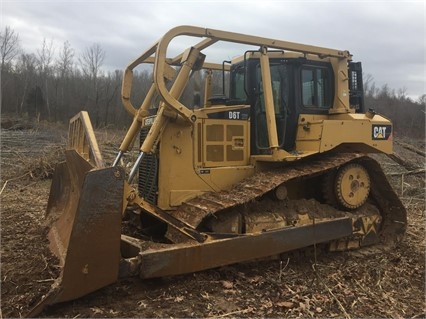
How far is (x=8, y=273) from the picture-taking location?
465 centimetres

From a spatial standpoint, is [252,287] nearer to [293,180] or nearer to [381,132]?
[293,180]

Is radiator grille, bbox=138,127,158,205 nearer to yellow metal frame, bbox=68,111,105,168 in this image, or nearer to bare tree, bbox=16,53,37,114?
yellow metal frame, bbox=68,111,105,168

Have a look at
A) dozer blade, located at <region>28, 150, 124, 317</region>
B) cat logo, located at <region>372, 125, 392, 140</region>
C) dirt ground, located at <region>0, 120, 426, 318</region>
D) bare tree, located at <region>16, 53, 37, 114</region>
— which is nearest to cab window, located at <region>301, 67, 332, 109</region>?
cat logo, located at <region>372, 125, 392, 140</region>

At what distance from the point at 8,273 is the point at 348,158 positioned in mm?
4485

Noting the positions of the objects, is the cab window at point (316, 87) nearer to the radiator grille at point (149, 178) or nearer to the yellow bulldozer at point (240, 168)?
the yellow bulldozer at point (240, 168)

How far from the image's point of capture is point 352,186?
247 inches

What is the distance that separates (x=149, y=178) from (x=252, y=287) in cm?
198

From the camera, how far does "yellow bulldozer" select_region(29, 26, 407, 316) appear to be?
15.8ft

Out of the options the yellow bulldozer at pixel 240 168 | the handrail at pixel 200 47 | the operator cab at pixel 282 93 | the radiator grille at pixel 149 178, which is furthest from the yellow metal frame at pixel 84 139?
the operator cab at pixel 282 93

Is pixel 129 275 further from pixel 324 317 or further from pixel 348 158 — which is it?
pixel 348 158

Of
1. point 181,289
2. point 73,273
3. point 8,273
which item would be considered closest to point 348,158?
point 181,289

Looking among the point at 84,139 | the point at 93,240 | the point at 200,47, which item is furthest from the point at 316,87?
the point at 93,240

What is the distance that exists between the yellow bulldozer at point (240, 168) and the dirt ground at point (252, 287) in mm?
243

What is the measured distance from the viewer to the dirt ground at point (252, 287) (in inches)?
165
